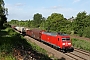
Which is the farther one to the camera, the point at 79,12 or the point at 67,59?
the point at 79,12

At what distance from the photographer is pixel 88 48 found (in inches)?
1146

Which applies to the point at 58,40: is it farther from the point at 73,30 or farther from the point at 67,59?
Result: the point at 73,30

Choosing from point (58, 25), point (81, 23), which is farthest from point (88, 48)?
point (58, 25)

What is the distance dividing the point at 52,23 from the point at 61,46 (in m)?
46.3

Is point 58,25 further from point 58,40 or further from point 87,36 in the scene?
point 58,40

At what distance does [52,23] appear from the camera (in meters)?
73.3

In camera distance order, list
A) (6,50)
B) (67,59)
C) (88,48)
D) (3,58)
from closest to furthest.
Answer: (3,58)
(6,50)
(67,59)
(88,48)

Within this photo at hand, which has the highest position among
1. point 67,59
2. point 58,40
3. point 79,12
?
point 79,12

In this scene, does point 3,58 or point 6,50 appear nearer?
point 3,58

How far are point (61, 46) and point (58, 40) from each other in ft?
3.71

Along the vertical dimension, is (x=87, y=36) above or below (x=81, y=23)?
below

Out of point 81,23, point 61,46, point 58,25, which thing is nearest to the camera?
point 61,46

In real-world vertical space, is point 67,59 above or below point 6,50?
below

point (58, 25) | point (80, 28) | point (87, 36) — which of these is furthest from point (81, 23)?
point (58, 25)
